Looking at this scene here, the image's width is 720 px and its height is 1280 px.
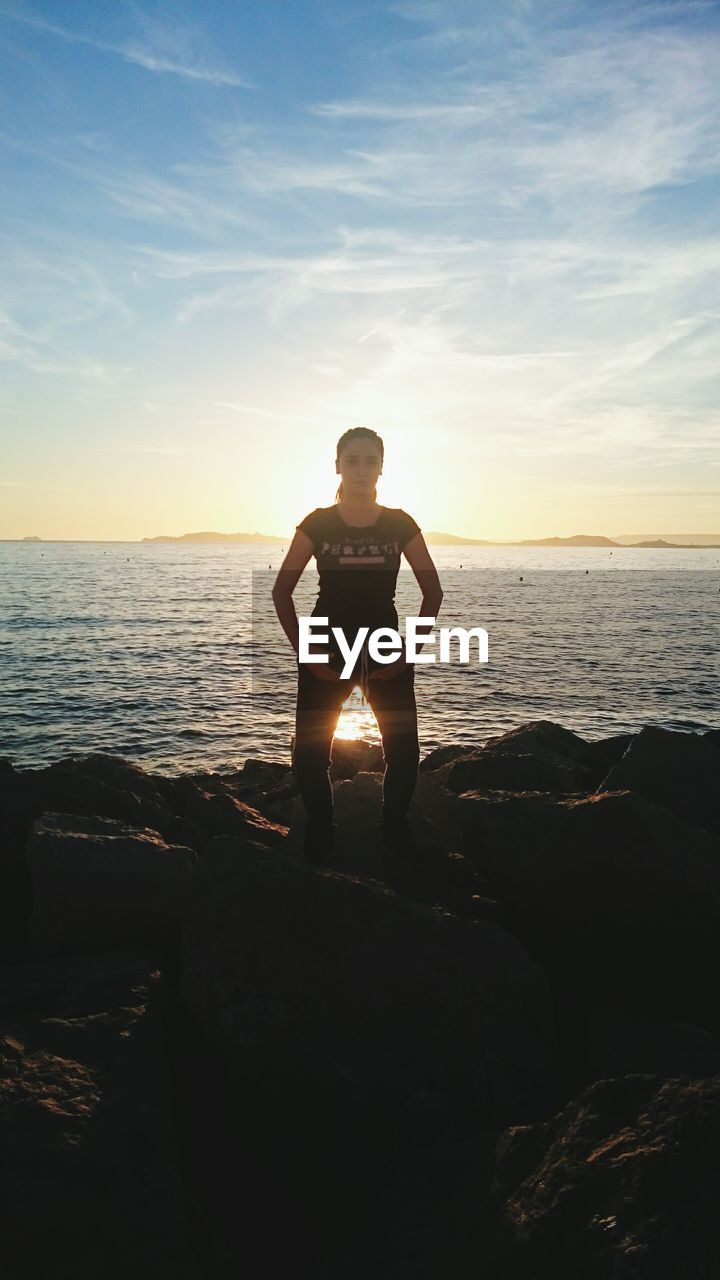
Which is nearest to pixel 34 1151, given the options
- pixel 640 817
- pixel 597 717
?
pixel 640 817

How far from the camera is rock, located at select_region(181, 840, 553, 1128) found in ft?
9.98

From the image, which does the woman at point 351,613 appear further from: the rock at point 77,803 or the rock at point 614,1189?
the rock at point 614,1189

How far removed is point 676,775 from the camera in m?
6.86

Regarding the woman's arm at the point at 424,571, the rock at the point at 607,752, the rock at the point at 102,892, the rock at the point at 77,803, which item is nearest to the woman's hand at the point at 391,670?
the woman's arm at the point at 424,571

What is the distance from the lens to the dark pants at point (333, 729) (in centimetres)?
494

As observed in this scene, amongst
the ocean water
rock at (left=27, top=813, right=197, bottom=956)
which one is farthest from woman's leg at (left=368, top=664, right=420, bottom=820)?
rock at (left=27, top=813, right=197, bottom=956)

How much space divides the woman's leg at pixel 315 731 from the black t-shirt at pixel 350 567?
0.27 meters

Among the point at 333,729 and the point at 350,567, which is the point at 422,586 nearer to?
the point at 350,567

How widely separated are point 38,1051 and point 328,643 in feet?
9.17

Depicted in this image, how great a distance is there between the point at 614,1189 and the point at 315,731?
128 inches

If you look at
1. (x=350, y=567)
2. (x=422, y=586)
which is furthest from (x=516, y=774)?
(x=350, y=567)

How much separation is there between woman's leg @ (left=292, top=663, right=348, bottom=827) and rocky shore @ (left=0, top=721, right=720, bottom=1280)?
1.87 feet

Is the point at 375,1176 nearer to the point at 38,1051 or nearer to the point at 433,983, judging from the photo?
the point at 433,983

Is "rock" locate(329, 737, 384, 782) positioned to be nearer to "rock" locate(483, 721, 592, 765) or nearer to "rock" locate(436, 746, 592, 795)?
"rock" locate(483, 721, 592, 765)
